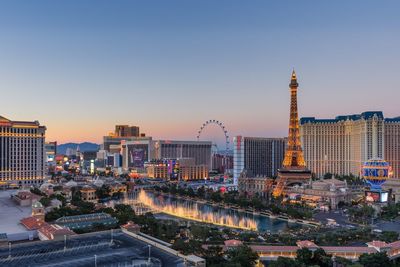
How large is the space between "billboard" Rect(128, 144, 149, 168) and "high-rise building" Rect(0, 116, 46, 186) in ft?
168

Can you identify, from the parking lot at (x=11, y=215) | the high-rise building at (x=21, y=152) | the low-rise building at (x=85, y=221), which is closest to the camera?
the parking lot at (x=11, y=215)

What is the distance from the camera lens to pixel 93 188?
208ft

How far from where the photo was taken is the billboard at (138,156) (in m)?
119

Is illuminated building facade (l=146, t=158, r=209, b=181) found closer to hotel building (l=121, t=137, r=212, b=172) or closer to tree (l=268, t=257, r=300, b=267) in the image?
hotel building (l=121, t=137, r=212, b=172)

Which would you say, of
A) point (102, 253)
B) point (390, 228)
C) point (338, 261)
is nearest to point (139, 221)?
point (102, 253)

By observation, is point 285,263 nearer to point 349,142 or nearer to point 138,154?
point 349,142

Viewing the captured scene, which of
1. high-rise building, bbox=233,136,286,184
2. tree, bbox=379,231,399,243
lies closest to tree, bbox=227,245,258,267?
tree, bbox=379,231,399,243

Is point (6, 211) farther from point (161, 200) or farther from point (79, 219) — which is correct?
point (161, 200)

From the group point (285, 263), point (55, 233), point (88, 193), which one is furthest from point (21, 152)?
point (285, 263)

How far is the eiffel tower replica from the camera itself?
61156 mm

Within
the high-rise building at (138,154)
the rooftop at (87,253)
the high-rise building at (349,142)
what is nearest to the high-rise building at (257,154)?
the high-rise building at (349,142)

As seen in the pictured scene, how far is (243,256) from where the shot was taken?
2177 centimetres

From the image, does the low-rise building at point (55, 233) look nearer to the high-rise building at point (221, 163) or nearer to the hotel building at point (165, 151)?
the hotel building at point (165, 151)

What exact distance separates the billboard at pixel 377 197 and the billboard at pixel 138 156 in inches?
3021
